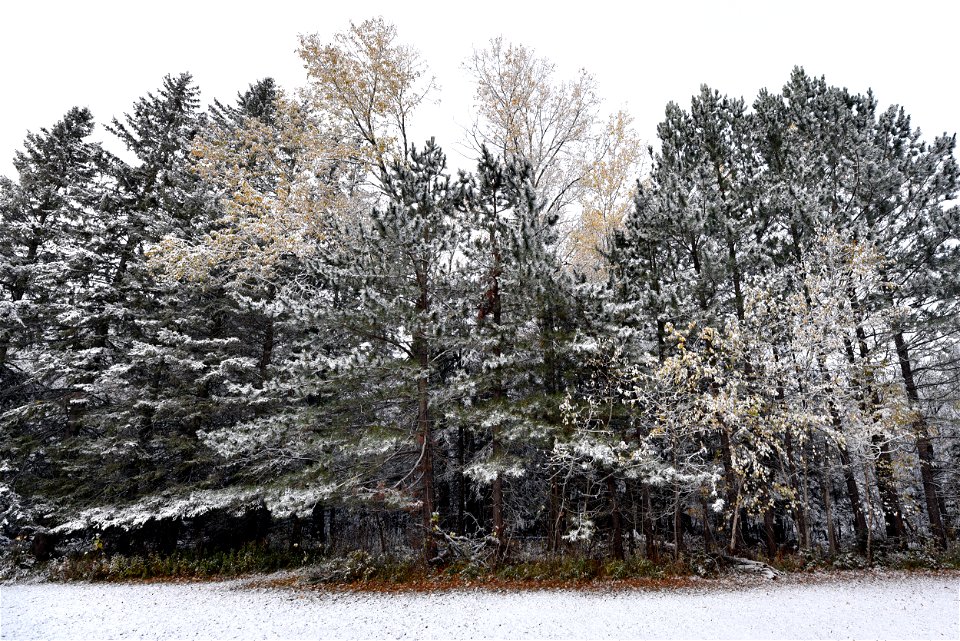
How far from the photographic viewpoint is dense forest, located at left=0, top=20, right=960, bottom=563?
8.01m

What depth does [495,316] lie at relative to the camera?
9281mm

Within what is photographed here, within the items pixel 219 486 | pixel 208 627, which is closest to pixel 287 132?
pixel 219 486

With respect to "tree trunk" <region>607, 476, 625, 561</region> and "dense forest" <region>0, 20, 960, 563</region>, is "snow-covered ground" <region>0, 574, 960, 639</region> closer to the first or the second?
"dense forest" <region>0, 20, 960, 563</region>

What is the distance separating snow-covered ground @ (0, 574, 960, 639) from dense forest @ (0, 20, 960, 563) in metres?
1.37

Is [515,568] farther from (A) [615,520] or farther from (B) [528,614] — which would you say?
(A) [615,520]

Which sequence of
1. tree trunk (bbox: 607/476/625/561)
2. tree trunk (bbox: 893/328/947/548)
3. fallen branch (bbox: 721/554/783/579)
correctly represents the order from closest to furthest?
fallen branch (bbox: 721/554/783/579) < tree trunk (bbox: 607/476/625/561) < tree trunk (bbox: 893/328/947/548)

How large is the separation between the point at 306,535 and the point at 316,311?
9.81 m

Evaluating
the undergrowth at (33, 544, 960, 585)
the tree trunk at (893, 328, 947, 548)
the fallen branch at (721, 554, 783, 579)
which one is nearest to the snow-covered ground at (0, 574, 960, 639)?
the fallen branch at (721, 554, 783, 579)

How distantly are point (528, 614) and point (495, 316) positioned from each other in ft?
16.5

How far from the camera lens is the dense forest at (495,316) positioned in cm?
801

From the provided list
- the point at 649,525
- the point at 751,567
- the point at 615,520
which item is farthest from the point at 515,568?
the point at 751,567

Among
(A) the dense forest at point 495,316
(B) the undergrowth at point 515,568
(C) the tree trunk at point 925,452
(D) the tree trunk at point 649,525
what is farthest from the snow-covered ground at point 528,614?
(C) the tree trunk at point 925,452

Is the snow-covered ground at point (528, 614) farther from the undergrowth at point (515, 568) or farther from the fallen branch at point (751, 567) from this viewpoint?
the undergrowth at point (515, 568)

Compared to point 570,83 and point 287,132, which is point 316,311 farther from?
point 570,83
